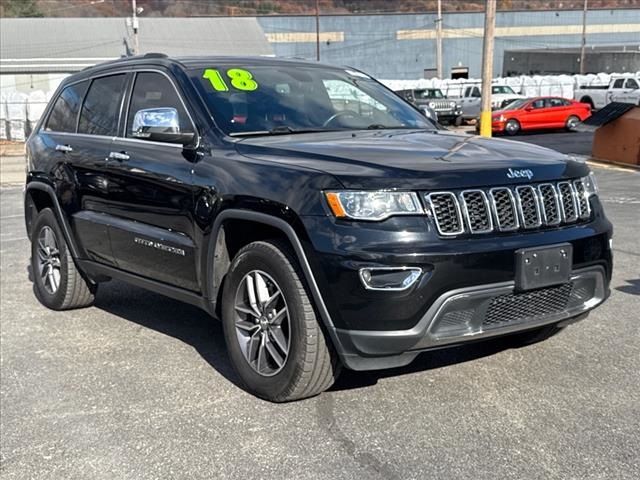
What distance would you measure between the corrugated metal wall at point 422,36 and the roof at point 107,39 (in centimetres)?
880

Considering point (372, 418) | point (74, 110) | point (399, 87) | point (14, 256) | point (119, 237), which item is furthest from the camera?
point (399, 87)

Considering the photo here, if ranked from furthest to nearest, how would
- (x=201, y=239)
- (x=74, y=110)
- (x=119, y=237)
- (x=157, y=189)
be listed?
(x=74, y=110) < (x=119, y=237) < (x=157, y=189) < (x=201, y=239)

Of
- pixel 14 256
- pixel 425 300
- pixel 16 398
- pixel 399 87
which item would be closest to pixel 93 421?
pixel 16 398

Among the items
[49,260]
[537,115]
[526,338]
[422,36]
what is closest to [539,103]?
[537,115]

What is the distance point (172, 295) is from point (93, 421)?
107 centimetres

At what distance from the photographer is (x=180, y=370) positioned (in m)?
4.86

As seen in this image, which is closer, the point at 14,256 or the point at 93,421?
the point at 93,421

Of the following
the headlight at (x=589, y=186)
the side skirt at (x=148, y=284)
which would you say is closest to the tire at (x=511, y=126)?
the side skirt at (x=148, y=284)

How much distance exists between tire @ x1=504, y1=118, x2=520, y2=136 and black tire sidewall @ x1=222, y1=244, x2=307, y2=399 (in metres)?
26.6

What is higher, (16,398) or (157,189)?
(157,189)

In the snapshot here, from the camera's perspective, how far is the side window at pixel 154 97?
190 inches

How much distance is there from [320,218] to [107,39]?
62582 mm

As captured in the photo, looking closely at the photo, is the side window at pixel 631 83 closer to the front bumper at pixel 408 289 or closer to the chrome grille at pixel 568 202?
the chrome grille at pixel 568 202

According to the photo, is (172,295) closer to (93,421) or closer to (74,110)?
(93,421)
